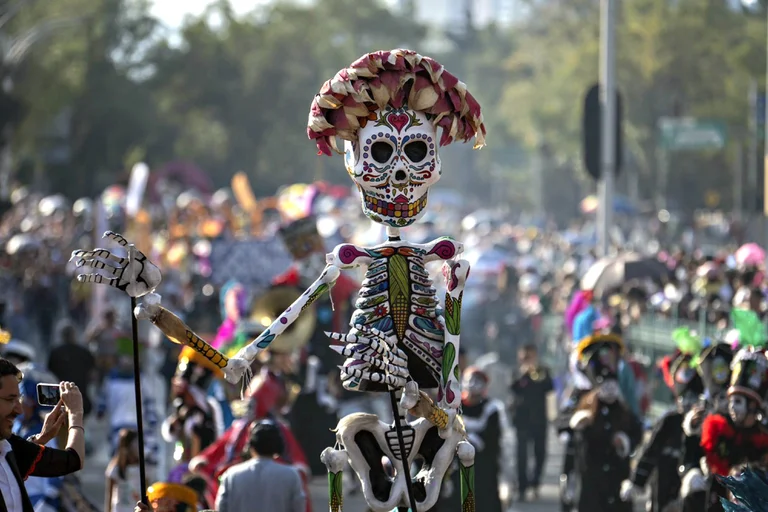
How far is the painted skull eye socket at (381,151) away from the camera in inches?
373

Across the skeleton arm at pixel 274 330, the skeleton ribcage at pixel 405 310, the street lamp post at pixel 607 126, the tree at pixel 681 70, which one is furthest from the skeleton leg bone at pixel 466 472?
the tree at pixel 681 70

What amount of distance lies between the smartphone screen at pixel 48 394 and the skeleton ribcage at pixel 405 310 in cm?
178

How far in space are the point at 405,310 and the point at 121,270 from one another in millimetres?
1697

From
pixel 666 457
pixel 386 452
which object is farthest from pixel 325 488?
pixel 386 452

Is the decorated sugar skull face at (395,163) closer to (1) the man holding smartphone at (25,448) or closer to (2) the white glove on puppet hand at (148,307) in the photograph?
(2) the white glove on puppet hand at (148,307)

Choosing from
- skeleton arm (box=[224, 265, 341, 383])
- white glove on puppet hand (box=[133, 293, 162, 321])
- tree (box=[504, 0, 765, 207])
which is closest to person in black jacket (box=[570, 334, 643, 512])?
skeleton arm (box=[224, 265, 341, 383])

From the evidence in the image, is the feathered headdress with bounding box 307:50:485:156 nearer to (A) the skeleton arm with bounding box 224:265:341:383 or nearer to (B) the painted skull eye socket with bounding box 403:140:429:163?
(B) the painted skull eye socket with bounding box 403:140:429:163

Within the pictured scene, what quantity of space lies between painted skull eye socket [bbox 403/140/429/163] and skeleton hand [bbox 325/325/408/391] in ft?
3.18

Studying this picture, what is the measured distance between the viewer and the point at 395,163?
944cm

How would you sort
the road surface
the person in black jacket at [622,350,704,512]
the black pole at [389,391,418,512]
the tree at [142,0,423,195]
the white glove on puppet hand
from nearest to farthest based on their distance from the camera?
the white glove on puppet hand → the black pole at [389,391,418,512] → the person in black jacket at [622,350,704,512] → the road surface → the tree at [142,0,423,195]

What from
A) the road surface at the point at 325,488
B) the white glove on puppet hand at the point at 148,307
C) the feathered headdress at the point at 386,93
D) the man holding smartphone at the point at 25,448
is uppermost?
the feathered headdress at the point at 386,93

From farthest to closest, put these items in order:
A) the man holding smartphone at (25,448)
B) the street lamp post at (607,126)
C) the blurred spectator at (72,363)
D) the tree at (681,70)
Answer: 1. the tree at (681,70)
2. the street lamp post at (607,126)
3. the blurred spectator at (72,363)
4. the man holding smartphone at (25,448)

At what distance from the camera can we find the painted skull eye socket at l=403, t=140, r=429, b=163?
948cm

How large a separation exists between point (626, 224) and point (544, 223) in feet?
32.5
